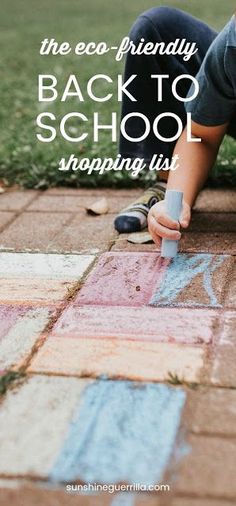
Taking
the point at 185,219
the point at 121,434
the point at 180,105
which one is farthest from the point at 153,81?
the point at 121,434

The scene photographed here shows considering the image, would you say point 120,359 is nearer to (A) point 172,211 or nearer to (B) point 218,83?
(A) point 172,211

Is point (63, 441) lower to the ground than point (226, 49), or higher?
lower

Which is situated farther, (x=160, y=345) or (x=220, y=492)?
(x=160, y=345)

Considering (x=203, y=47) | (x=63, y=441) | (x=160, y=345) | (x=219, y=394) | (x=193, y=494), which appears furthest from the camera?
(x=203, y=47)

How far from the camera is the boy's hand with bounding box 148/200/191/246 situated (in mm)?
2191

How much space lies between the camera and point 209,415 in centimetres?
151

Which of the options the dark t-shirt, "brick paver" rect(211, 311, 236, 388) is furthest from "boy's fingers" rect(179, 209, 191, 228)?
"brick paver" rect(211, 311, 236, 388)

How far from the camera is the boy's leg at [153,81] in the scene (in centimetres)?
260

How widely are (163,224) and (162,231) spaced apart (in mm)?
24

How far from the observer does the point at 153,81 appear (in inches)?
104

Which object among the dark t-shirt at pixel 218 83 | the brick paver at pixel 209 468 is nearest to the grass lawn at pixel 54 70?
the dark t-shirt at pixel 218 83

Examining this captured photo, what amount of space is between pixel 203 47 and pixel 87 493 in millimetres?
1807

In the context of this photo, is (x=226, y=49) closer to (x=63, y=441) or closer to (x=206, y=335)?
(x=206, y=335)

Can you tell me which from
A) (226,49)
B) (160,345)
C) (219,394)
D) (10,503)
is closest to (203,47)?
(226,49)
